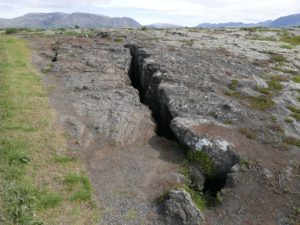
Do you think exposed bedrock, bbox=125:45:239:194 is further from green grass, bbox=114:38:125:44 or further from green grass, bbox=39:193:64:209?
green grass, bbox=114:38:125:44

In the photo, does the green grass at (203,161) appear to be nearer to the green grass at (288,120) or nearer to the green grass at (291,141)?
the green grass at (291,141)

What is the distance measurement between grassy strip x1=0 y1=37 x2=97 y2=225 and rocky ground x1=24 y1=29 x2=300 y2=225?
135 cm

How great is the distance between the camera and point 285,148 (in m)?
29.3

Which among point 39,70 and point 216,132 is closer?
point 216,132

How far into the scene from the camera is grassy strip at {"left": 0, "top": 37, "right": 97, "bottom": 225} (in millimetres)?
20669

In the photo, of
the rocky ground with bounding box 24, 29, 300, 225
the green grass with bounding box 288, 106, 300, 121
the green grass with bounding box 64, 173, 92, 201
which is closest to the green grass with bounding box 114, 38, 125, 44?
the rocky ground with bounding box 24, 29, 300, 225

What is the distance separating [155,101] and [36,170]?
1888cm

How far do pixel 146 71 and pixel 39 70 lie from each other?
14473mm

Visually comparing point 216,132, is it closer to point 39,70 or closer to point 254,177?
point 254,177

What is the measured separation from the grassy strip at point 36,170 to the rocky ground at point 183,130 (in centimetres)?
135

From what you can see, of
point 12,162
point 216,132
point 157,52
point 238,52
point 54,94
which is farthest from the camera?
point 238,52

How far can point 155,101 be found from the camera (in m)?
40.7

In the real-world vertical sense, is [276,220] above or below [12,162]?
below

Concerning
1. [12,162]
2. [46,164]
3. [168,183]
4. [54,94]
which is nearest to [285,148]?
[168,183]
